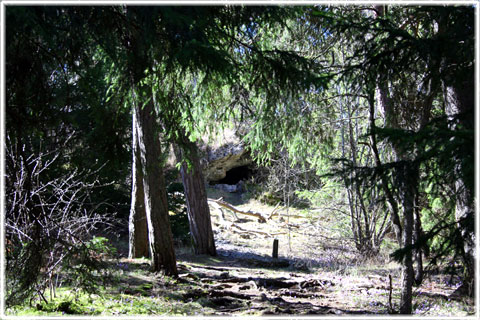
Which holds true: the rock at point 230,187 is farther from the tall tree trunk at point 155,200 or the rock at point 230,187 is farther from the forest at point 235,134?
the tall tree trunk at point 155,200

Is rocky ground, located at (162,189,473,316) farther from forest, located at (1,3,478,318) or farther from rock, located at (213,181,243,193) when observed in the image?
rock, located at (213,181,243,193)

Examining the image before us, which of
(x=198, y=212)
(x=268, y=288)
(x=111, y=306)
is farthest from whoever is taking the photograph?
(x=198, y=212)

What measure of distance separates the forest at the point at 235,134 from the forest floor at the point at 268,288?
0.04m

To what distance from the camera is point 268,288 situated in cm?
699

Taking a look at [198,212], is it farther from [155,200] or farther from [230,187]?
[230,187]

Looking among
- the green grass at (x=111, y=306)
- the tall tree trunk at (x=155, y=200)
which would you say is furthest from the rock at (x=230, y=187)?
the green grass at (x=111, y=306)

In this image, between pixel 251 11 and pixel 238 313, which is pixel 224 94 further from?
pixel 238 313

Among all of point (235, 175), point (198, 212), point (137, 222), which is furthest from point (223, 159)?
point (137, 222)

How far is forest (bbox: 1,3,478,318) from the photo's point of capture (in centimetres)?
332

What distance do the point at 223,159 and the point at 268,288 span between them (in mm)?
13146

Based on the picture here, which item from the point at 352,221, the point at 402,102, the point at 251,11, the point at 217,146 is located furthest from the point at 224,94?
the point at 217,146

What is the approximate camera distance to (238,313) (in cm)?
508

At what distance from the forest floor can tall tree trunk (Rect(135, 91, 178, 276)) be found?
0.31 metres

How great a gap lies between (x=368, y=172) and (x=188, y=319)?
8.56ft
